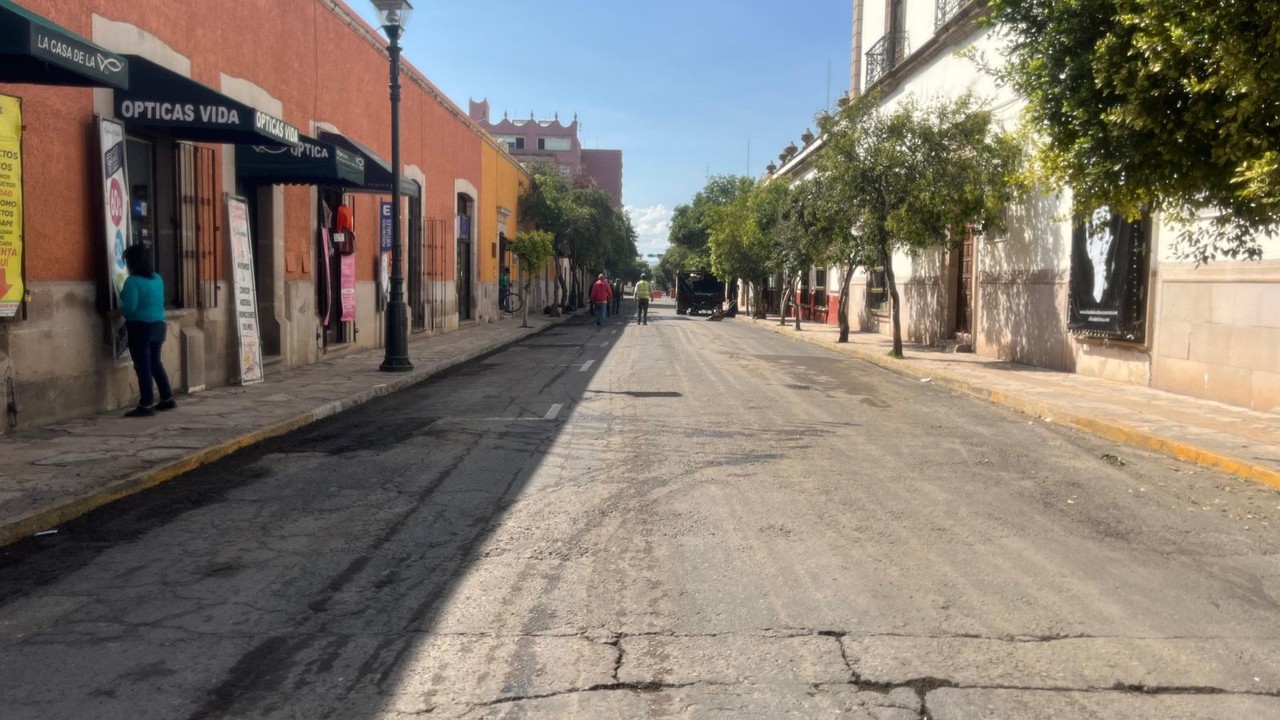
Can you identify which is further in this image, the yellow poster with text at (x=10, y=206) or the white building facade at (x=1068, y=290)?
the white building facade at (x=1068, y=290)

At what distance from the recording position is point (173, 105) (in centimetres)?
1000

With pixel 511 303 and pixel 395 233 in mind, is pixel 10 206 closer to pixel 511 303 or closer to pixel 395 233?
pixel 395 233

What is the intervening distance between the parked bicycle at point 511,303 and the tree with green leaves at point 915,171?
19528 mm

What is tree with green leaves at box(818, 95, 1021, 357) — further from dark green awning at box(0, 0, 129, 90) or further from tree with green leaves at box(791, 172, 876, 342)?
dark green awning at box(0, 0, 129, 90)

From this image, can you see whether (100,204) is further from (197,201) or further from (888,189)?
(888,189)

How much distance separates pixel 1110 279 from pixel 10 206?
14.1 m

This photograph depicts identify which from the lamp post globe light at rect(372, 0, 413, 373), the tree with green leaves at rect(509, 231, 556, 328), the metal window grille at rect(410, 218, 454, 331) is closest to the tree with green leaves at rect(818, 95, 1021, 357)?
the lamp post globe light at rect(372, 0, 413, 373)

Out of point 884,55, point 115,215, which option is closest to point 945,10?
point 884,55

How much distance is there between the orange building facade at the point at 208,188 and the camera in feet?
29.1

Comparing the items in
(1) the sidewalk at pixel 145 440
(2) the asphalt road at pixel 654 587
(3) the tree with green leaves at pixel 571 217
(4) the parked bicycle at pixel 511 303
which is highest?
(3) the tree with green leaves at pixel 571 217

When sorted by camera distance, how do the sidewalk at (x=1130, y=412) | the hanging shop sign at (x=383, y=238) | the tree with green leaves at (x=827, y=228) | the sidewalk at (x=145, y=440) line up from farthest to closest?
the tree with green leaves at (x=827, y=228), the hanging shop sign at (x=383, y=238), the sidewalk at (x=1130, y=412), the sidewalk at (x=145, y=440)

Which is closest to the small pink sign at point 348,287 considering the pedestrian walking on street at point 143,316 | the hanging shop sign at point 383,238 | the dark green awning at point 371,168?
the dark green awning at point 371,168

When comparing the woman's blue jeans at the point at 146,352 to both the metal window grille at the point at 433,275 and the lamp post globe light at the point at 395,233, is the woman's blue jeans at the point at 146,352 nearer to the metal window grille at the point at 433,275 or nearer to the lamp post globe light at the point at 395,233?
the lamp post globe light at the point at 395,233

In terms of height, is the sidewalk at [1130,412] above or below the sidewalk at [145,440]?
below
